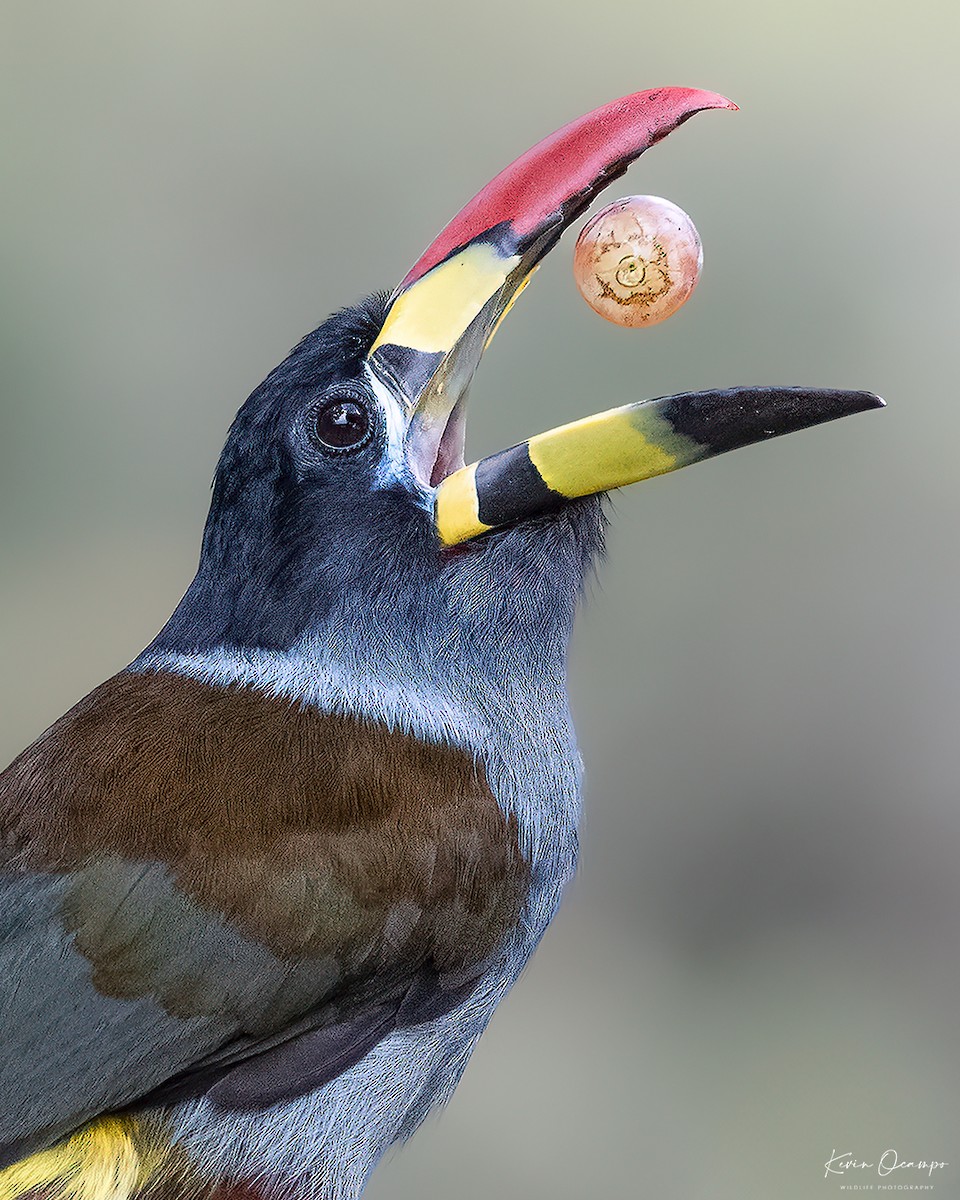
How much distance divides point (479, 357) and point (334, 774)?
0.56m

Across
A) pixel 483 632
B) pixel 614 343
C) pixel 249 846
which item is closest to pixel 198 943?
pixel 249 846

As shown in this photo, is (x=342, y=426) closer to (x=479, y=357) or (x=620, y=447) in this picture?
(x=479, y=357)

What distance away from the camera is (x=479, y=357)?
1.96 metres

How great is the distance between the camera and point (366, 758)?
68.9 inches

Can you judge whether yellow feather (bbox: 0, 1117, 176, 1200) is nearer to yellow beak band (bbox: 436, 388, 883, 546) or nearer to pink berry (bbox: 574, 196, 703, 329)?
yellow beak band (bbox: 436, 388, 883, 546)

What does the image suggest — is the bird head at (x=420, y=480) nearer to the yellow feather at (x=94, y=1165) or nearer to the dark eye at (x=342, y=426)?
the dark eye at (x=342, y=426)

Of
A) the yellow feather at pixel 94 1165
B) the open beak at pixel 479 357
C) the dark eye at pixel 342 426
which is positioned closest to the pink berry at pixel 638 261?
the open beak at pixel 479 357

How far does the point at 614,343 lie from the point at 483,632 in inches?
64.2

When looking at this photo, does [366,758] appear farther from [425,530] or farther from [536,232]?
[536,232]

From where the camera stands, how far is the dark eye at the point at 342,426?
6.05 feet

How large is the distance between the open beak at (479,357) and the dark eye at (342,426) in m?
0.05

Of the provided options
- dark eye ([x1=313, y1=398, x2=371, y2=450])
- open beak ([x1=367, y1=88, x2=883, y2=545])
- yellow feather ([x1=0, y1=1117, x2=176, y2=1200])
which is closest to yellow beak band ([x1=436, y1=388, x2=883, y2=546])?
open beak ([x1=367, y1=88, x2=883, y2=545])

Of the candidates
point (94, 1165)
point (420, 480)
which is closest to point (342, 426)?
point (420, 480)

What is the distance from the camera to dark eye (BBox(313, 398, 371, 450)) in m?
1.84
